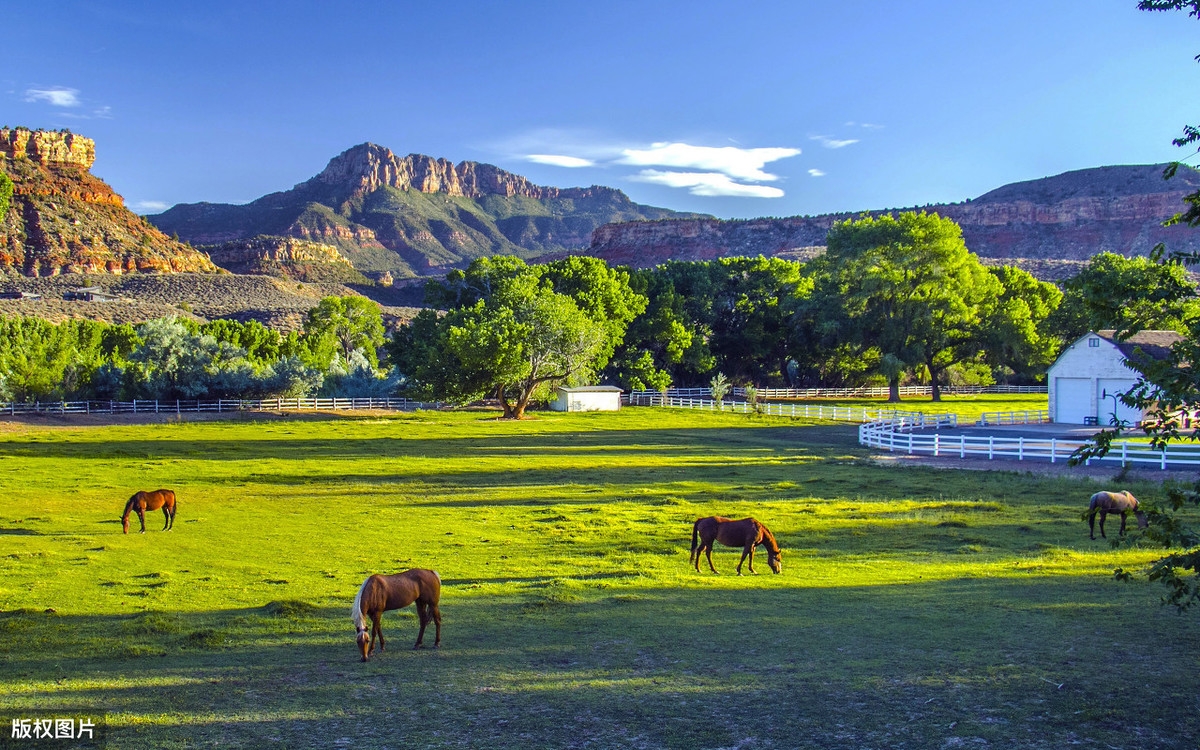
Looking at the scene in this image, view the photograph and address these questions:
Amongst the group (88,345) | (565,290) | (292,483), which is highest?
(565,290)

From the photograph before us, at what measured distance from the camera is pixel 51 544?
55.2 ft

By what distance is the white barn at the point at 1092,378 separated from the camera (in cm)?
4312

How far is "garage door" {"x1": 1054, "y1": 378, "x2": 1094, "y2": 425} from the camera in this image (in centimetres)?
4481

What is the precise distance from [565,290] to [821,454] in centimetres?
4082

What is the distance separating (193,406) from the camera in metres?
62.9

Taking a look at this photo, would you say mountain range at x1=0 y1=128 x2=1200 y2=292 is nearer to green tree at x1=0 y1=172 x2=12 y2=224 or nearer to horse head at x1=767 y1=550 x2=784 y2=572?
green tree at x1=0 y1=172 x2=12 y2=224

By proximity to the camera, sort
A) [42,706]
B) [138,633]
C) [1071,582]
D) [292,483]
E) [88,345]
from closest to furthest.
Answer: [42,706], [138,633], [1071,582], [292,483], [88,345]

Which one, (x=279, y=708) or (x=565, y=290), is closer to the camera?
(x=279, y=708)

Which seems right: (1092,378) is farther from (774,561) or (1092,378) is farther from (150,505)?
(150,505)

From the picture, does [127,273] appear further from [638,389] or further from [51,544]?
[51,544]

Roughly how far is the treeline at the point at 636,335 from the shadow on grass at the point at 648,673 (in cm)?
4388

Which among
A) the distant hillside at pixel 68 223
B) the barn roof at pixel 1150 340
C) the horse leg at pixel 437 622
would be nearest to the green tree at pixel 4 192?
the horse leg at pixel 437 622

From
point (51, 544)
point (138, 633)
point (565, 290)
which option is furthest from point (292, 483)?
point (565, 290)

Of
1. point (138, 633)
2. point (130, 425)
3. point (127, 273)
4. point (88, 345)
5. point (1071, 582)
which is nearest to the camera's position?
point (138, 633)
